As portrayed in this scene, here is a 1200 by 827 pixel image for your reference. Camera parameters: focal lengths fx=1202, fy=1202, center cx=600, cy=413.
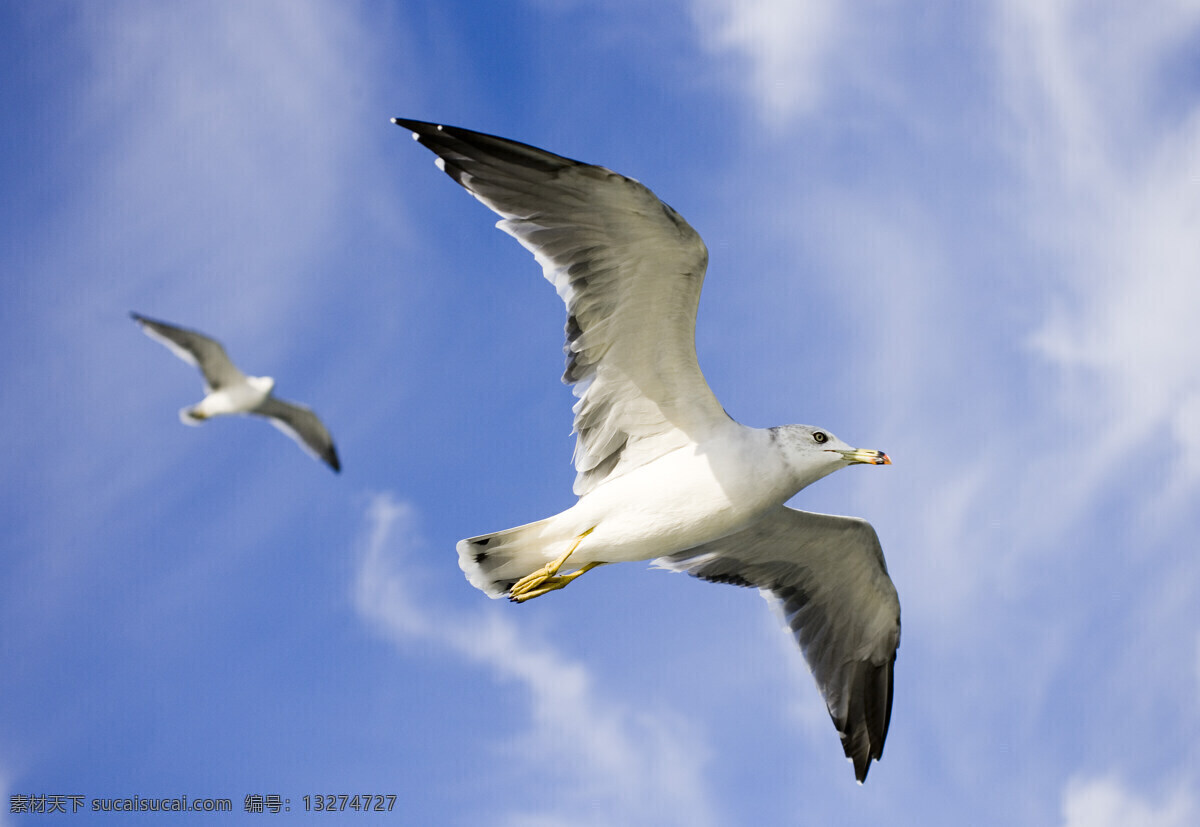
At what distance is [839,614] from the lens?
7.86m

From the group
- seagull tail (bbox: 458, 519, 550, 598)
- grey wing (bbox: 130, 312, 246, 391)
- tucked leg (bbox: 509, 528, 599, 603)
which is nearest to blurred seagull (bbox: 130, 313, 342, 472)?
grey wing (bbox: 130, 312, 246, 391)

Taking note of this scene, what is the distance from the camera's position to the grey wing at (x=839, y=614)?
7672mm

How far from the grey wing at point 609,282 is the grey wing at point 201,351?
1.73 meters

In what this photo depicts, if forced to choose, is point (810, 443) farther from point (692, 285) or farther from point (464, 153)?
point (464, 153)

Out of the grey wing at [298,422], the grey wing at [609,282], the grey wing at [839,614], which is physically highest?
the grey wing at [298,422]

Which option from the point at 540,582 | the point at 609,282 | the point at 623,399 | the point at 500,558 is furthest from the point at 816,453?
the point at 500,558

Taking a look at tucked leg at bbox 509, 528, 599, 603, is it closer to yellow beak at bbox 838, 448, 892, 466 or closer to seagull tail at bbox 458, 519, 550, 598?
seagull tail at bbox 458, 519, 550, 598

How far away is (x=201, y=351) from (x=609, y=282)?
2.30 meters

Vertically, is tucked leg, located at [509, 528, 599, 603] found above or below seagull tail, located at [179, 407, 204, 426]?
below

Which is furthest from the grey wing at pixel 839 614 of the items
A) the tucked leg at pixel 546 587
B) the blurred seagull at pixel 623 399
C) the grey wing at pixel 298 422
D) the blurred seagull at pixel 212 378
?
the blurred seagull at pixel 212 378

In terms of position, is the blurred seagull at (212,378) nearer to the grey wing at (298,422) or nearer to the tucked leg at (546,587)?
the grey wing at (298,422)

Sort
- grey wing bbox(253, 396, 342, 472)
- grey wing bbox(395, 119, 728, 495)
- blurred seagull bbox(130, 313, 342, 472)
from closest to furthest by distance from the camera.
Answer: grey wing bbox(395, 119, 728, 495), blurred seagull bbox(130, 313, 342, 472), grey wing bbox(253, 396, 342, 472)

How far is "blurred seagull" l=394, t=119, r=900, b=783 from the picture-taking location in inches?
234

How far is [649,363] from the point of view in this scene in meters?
6.46
